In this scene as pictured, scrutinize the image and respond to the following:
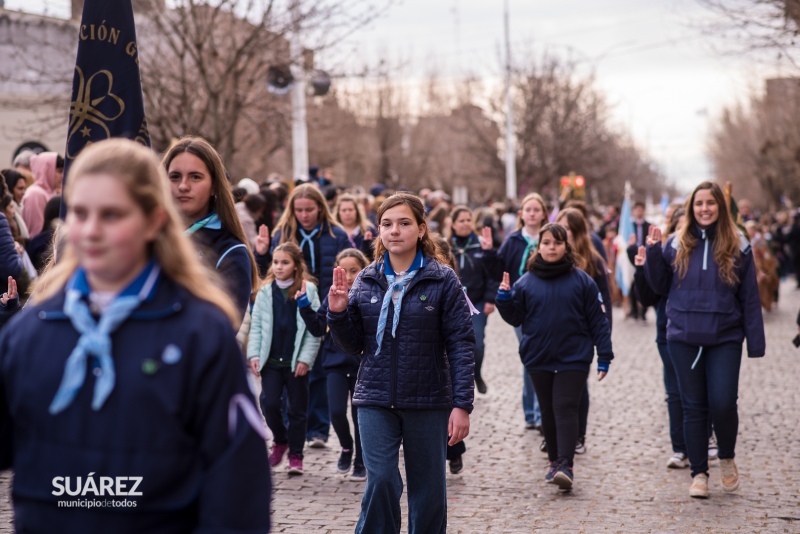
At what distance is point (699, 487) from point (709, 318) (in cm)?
114

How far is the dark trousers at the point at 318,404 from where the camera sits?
9.26 metres

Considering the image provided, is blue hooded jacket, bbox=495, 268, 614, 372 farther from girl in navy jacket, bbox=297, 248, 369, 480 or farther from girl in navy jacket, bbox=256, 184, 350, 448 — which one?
girl in navy jacket, bbox=256, 184, 350, 448

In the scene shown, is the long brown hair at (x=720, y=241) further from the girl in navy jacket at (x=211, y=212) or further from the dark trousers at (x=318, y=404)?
the girl in navy jacket at (x=211, y=212)

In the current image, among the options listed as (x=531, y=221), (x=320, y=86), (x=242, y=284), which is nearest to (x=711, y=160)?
(x=320, y=86)

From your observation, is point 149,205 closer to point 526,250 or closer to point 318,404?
point 318,404

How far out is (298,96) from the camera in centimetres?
1883

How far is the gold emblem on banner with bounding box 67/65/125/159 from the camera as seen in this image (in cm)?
479

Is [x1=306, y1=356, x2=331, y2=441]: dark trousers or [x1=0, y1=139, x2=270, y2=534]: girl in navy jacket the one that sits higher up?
[x1=0, y1=139, x2=270, y2=534]: girl in navy jacket

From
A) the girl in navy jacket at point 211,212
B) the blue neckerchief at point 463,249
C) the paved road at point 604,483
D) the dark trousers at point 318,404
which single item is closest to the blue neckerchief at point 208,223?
the girl in navy jacket at point 211,212

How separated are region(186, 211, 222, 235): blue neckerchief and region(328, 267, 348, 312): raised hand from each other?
0.98 m

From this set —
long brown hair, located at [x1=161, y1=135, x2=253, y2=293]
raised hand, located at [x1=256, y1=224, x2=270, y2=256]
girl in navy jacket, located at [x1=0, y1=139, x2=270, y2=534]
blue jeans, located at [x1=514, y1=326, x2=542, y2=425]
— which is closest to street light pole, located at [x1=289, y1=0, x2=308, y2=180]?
raised hand, located at [x1=256, y1=224, x2=270, y2=256]

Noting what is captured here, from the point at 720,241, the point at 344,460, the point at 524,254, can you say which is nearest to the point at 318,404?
the point at 344,460

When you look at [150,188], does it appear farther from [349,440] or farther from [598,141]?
[598,141]

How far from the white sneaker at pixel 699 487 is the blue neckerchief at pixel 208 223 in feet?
14.6
